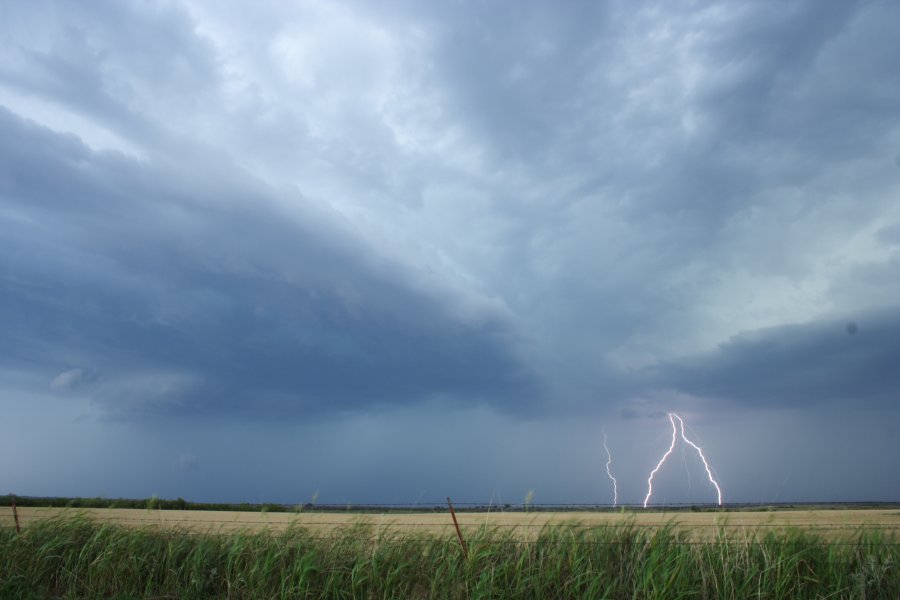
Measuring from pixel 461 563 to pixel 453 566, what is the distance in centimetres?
41

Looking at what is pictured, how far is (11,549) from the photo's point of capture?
15.3 metres

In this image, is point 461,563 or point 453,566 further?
point 461,563

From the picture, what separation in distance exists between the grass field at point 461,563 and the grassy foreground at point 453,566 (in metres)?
0.03

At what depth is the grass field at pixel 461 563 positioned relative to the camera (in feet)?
40.0

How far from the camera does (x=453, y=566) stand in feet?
41.7

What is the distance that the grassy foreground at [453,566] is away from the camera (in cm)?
1219

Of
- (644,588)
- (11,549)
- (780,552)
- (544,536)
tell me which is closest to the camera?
(644,588)

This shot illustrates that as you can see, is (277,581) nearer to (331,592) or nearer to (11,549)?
(331,592)

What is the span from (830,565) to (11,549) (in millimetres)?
17430

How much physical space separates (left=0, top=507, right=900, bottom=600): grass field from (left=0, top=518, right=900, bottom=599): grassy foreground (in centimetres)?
3

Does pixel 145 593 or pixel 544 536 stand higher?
pixel 544 536

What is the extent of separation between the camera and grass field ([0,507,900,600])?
40.0 feet

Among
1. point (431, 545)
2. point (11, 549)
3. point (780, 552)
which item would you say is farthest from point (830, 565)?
point (11, 549)

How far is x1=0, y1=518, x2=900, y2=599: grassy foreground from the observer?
12188mm
